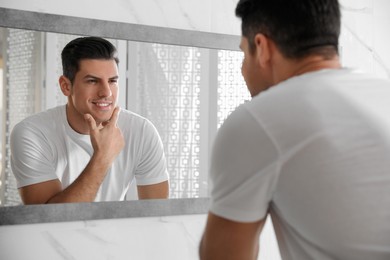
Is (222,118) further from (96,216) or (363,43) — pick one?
(363,43)

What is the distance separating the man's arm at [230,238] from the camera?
860 millimetres

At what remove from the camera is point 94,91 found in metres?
1.59

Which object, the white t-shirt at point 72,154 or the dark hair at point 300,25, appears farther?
the white t-shirt at point 72,154

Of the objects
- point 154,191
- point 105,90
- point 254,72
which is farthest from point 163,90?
point 254,72

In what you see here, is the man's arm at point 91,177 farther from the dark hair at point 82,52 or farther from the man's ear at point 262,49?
the man's ear at point 262,49

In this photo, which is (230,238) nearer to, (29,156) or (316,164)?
(316,164)

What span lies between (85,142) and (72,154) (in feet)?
0.17

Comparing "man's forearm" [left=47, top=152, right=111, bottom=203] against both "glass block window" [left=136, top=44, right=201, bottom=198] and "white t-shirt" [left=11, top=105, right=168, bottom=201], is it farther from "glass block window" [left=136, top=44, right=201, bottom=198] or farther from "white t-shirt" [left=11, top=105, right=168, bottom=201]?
"glass block window" [left=136, top=44, right=201, bottom=198]

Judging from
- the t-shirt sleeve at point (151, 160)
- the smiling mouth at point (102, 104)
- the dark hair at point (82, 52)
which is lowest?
the t-shirt sleeve at point (151, 160)

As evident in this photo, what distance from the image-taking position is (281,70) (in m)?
0.95

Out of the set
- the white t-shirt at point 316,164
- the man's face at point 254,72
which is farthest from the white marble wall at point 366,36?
the white t-shirt at point 316,164

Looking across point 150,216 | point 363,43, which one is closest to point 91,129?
point 150,216

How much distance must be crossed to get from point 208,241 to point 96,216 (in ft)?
2.59

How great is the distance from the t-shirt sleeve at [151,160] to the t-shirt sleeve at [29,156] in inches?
10.4
